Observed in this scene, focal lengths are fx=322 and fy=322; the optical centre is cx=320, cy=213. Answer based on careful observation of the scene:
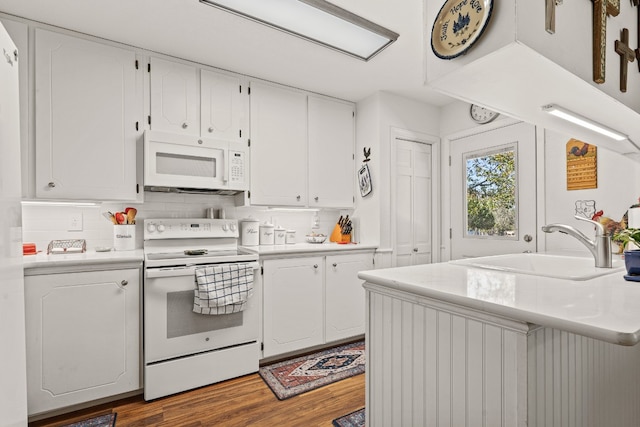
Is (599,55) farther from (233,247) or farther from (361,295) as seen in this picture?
(233,247)

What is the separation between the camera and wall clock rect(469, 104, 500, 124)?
3.14 metres

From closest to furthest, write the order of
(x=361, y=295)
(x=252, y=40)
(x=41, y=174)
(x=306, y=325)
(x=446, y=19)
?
(x=446, y=19) < (x=41, y=174) < (x=252, y=40) < (x=306, y=325) < (x=361, y=295)

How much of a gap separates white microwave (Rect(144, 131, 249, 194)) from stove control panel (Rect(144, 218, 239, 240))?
278 millimetres

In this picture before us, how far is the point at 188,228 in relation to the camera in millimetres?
2691

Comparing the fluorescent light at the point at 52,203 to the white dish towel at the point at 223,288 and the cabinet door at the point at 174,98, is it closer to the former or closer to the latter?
the cabinet door at the point at 174,98

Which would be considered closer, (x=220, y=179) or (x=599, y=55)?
(x=599, y=55)

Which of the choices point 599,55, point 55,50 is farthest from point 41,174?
point 599,55

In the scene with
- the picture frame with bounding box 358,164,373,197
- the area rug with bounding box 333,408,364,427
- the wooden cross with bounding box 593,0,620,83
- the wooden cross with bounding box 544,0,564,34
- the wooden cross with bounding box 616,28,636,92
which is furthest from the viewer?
the picture frame with bounding box 358,164,373,197

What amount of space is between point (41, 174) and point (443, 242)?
3620mm

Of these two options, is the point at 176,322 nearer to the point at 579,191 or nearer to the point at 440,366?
the point at 440,366

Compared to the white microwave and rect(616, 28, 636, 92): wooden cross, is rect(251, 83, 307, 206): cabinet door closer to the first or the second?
the white microwave

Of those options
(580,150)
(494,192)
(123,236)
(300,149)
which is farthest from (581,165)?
(123,236)

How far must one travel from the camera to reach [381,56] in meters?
2.57

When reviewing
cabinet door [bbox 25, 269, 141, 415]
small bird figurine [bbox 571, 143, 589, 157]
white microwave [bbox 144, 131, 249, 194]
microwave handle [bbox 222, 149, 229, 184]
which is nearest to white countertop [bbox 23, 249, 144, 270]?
cabinet door [bbox 25, 269, 141, 415]
